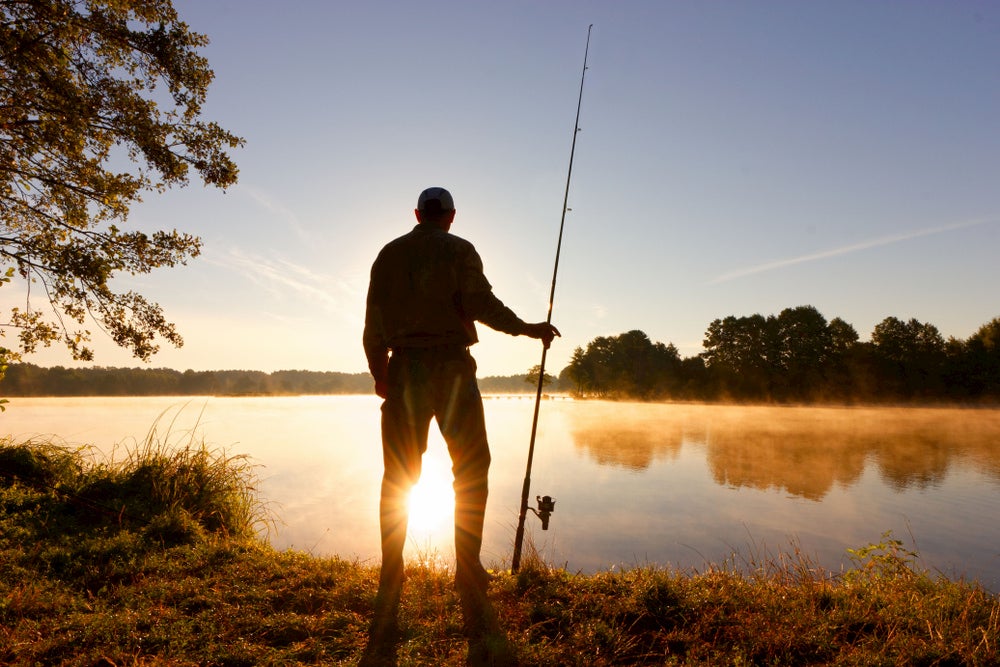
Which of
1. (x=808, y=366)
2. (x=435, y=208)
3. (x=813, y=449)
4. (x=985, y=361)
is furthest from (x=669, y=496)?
(x=808, y=366)

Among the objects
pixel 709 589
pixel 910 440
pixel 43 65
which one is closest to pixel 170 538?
pixel 709 589

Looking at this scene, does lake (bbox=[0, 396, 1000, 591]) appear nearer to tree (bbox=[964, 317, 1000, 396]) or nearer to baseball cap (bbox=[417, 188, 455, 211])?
baseball cap (bbox=[417, 188, 455, 211])

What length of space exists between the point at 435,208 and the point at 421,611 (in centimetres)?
286

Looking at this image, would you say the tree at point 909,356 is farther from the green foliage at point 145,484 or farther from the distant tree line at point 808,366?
the green foliage at point 145,484

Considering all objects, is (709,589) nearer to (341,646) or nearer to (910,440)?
(341,646)

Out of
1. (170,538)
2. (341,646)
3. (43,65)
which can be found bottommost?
(170,538)

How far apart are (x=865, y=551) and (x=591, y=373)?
91281mm

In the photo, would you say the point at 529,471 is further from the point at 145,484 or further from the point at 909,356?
the point at 909,356

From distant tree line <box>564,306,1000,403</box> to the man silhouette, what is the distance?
238ft

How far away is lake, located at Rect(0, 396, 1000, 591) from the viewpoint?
30.9 feet

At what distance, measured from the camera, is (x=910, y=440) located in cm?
2986

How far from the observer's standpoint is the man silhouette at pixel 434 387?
11.7ft

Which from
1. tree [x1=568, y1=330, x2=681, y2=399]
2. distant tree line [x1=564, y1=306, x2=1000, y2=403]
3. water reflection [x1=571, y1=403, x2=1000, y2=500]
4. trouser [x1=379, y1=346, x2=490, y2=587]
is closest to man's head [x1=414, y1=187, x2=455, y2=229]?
trouser [x1=379, y1=346, x2=490, y2=587]

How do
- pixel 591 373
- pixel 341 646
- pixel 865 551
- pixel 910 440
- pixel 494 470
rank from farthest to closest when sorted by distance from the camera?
pixel 591 373, pixel 910 440, pixel 494 470, pixel 865 551, pixel 341 646
